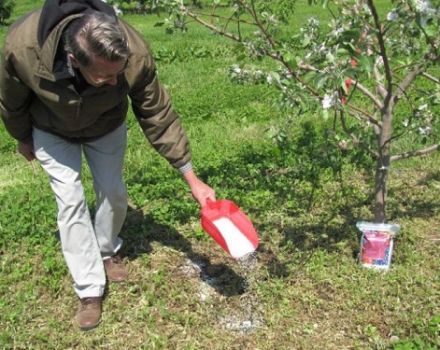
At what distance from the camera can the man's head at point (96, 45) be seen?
2221 mm

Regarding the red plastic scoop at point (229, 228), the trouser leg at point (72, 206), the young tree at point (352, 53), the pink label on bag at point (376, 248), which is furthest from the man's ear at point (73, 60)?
the pink label on bag at point (376, 248)

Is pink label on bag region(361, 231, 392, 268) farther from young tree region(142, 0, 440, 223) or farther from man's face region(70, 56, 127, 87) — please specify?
man's face region(70, 56, 127, 87)

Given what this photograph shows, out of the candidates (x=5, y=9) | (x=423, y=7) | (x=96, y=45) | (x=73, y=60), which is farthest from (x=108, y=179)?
(x=5, y=9)

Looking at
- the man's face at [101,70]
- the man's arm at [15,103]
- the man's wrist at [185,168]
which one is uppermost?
the man's face at [101,70]

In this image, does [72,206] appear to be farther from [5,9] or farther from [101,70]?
[5,9]

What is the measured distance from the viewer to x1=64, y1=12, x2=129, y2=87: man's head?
7.29 feet

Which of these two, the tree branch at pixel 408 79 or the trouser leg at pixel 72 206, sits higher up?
the tree branch at pixel 408 79

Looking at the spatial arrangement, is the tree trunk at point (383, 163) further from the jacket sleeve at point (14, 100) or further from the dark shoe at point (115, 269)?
the jacket sleeve at point (14, 100)

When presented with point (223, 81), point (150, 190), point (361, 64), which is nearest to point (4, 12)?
point (223, 81)

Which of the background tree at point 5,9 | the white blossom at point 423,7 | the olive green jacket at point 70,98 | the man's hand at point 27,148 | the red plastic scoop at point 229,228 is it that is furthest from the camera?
the background tree at point 5,9

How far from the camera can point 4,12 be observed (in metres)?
17.4

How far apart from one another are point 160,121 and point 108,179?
0.45 meters

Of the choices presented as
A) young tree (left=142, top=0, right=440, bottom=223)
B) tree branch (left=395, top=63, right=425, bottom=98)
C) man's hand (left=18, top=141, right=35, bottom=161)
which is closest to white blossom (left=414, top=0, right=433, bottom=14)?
young tree (left=142, top=0, right=440, bottom=223)

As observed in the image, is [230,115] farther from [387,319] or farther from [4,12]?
[4,12]
